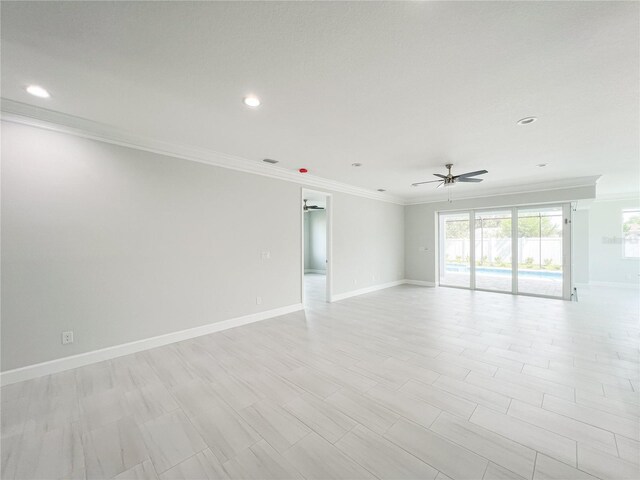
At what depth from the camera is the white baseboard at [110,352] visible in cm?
258

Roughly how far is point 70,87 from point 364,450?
12.4 ft

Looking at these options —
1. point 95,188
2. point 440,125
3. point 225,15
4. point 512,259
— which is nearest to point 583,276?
point 512,259

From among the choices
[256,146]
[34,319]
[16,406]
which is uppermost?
[256,146]

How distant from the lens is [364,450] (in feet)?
5.56

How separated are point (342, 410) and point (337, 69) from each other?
2752 mm

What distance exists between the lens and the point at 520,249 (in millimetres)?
6566

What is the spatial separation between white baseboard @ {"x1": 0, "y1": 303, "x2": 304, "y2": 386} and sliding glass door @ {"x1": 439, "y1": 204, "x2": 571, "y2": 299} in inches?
242

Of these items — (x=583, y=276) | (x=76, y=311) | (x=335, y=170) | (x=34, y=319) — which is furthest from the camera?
(x=583, y=276)

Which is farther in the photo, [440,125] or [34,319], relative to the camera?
[440,125]

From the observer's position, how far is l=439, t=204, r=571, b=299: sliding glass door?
6.20 meters

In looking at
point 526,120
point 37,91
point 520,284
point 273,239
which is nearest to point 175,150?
point 37,91

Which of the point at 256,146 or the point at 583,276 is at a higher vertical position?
the point at 256,146

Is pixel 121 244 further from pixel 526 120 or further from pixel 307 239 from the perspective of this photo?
pixel 307 239

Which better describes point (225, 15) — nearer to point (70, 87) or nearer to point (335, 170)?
point (70, 87)
